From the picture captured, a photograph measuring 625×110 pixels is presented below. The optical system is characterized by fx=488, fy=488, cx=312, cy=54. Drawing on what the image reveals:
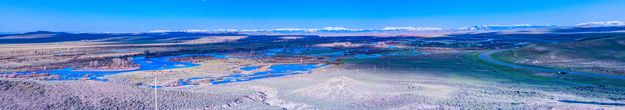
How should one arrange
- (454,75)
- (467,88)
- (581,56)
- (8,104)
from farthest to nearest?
(581,56) < (454,75) < (467,88) < (8,104)

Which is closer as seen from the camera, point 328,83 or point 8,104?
point 8,104

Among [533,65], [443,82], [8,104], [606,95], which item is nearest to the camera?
[8,104]

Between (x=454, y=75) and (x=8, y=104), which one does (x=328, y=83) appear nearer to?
(x=454, y=75)

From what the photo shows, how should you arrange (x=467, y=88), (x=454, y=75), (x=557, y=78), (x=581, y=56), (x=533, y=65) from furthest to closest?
(x=581, y=56)
(x=533, y=65)
(x=454, y=75)
(x=557, y=78)
(x=467, y=88)

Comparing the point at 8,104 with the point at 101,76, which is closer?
the point at 8,104

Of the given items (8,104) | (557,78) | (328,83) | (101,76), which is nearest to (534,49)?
(557,78)

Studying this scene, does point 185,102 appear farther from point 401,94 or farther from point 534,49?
point 534,49

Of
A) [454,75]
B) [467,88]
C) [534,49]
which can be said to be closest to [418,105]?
[467,88]

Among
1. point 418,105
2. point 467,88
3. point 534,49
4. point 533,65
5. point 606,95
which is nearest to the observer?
point 418,105
